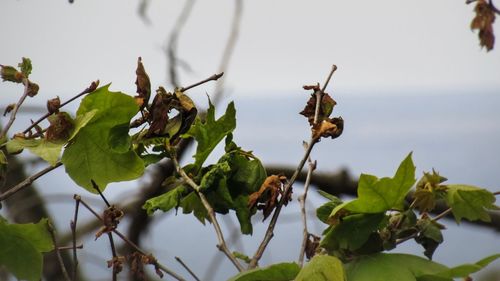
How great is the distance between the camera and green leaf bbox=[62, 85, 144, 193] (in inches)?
16.8

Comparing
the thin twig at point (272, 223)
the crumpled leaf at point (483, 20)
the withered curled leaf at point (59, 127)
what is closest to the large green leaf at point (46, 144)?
the withered curled leaf at point (59, 127)

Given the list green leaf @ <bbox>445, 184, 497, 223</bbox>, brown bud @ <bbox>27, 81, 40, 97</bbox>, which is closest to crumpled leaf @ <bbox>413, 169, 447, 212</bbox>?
green leaf @ <bbox>445, 184, 497, 223</bbox>

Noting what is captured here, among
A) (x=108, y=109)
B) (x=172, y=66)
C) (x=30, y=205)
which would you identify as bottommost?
(x=30, y=205)

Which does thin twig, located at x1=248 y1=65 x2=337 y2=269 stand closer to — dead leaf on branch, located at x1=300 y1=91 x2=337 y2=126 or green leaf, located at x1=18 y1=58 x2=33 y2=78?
dead leaf on branch, located at x1=300 y1=91 x2=337 y2=126

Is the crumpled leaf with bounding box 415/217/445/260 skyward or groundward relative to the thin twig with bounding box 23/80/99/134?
groundward

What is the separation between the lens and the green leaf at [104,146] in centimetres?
43

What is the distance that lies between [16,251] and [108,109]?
0.10 m

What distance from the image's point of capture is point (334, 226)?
1.32 ft

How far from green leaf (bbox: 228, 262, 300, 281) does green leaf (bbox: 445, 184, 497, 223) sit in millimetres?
87

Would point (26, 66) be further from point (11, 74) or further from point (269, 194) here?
point (269, 194)

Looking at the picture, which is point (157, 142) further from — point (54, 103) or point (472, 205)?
point (472, 205)

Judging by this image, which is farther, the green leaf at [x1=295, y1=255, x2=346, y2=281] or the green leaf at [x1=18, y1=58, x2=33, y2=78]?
the green leaf at [x1=18, y1=58, x2=33, y2=78]

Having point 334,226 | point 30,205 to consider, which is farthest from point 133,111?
point 30,205

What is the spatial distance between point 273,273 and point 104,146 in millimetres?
123
